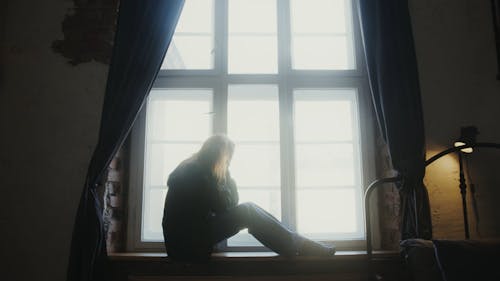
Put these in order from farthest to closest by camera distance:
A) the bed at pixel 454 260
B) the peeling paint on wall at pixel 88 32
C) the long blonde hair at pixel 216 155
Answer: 1. the peeling paint on wall at pixel 88 32
2. the long blonde hair at pixel 216 155
3. the bed at pixel 454 260

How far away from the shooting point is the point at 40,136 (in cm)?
235

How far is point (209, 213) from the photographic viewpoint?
209cm

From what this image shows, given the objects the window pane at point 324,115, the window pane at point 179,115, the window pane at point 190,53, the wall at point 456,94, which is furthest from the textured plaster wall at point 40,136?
the wall at point 456,94

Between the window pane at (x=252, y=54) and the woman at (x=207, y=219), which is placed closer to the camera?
Result: the woman at (x=207, y=219)

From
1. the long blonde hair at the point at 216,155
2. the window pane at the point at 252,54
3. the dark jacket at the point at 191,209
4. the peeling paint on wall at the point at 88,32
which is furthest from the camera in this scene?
the window pane at the point at 252,54

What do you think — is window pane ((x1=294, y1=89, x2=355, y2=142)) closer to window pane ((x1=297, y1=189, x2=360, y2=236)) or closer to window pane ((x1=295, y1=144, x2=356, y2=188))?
window pane ((x1=295, y1=144, x2=356, y2=188))

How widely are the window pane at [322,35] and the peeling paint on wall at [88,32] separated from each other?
123 centimetres

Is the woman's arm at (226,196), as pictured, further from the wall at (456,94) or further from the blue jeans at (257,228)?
the wall at (456,94)

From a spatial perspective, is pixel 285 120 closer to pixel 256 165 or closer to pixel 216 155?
pixel 256 165

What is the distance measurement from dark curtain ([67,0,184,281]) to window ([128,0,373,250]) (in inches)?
10.5

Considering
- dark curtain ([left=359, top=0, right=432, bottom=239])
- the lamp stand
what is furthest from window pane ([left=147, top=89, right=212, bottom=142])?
the lamp stand

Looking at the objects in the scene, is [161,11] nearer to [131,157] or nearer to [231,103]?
[231,103]

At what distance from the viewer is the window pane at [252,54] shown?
2.61 metres

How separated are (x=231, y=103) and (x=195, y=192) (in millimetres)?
757
